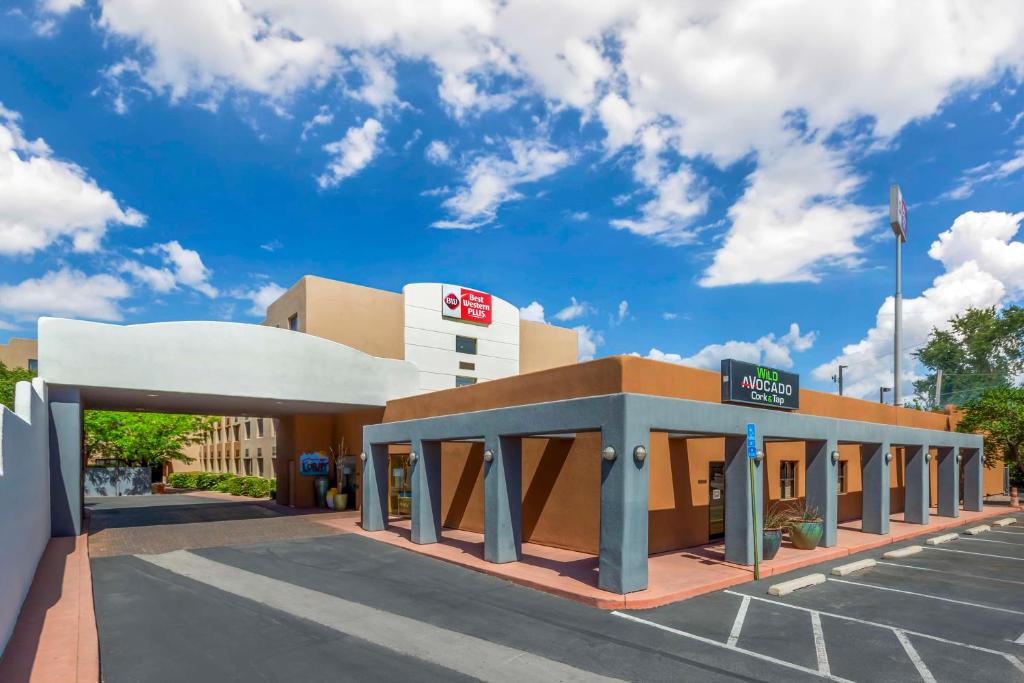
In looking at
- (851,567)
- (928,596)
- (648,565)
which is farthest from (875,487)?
(648,565)

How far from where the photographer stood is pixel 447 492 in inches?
795

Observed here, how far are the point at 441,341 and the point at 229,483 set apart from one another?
52.9 ft

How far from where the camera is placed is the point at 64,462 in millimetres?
17516

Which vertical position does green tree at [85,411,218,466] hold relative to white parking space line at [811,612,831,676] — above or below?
below

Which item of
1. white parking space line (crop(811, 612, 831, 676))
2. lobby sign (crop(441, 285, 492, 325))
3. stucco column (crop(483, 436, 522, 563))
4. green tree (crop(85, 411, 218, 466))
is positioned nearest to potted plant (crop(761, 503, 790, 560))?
white parking space line (crop(811, 612, 831, 676))

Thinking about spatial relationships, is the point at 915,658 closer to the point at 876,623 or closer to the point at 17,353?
the point at 876,623

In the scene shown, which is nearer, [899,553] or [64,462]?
[899,553]

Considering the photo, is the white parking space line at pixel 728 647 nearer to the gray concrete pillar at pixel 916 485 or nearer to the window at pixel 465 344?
the gray concrete pillar at pixel 916 485

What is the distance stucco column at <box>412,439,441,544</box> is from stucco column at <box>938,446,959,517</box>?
19.0 m

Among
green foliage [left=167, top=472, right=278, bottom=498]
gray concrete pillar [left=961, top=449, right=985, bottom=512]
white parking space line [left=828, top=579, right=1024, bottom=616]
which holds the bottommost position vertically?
green foliage [left=167, top=472, right=278, bottom=498]

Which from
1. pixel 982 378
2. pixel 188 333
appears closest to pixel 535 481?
pixel 188 333

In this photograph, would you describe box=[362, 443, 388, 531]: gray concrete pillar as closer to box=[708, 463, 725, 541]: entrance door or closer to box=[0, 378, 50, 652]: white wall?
box=[0, 378, 50, 652]: white wall

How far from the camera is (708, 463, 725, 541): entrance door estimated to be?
16734 mm

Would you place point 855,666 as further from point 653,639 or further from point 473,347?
Result: point 473,347
